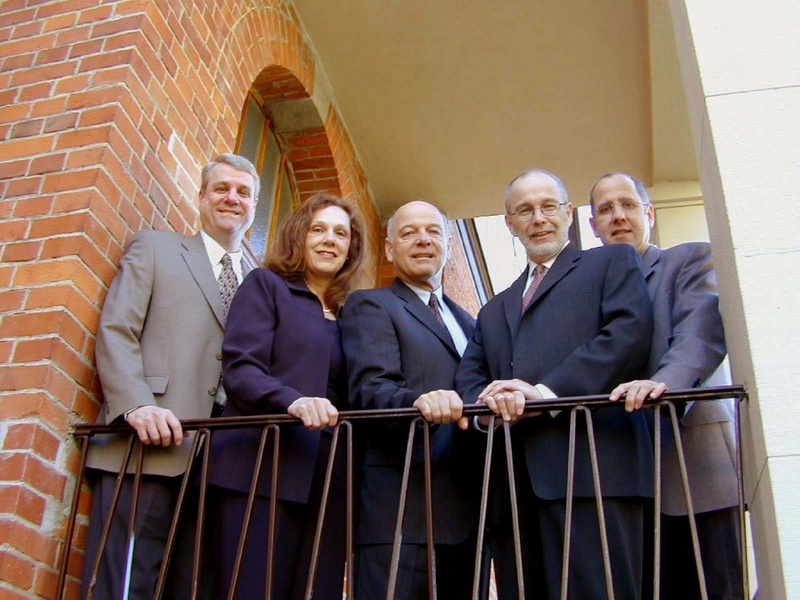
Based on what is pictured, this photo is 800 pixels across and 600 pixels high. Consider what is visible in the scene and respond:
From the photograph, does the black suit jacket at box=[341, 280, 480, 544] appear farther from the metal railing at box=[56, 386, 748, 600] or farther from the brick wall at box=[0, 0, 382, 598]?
the brick wall at box=[0, 0, 382, 598]

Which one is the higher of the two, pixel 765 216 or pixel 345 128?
pixel 345 128

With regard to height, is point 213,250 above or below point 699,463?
above

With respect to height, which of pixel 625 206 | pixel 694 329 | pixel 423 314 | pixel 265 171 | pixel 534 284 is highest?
pixel 265 171

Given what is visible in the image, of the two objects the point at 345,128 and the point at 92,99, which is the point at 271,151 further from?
the point at 92,99

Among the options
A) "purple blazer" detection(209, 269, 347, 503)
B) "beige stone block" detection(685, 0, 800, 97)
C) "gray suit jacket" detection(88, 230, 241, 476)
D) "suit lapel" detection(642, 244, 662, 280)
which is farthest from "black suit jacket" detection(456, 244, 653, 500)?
"gray suit jacket" detection(88, 230, 241, 476)

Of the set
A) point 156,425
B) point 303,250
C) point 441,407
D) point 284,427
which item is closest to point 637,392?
point 441,407

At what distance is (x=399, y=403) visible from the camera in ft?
10.0

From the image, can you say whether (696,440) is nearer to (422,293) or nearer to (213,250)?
(422,293)

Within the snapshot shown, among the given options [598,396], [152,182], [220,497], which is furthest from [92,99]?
[598,396]

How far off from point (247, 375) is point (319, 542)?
63 cm

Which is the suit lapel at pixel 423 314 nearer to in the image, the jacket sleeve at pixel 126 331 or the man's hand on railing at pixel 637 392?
the man's hand on railing at pixel 637 392

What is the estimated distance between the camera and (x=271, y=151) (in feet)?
20.0

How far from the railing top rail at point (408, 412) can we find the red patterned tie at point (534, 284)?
0.55m

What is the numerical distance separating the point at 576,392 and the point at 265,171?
3.57 m
